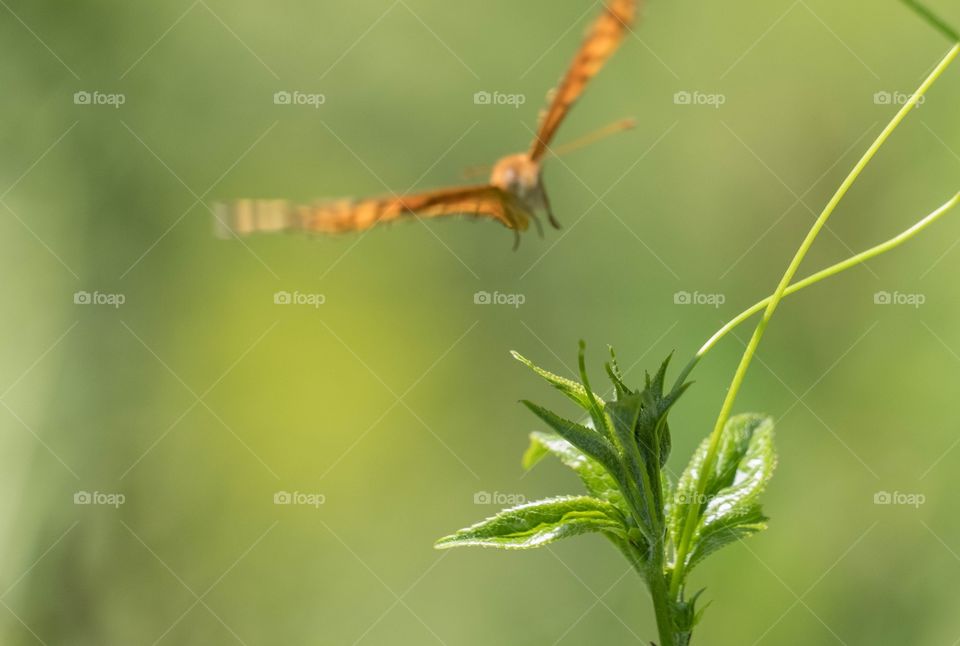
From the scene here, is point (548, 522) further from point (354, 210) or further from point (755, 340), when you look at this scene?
point (354, 210)

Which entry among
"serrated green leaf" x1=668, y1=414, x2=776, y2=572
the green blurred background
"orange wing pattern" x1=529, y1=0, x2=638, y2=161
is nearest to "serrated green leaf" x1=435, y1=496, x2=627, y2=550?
"serrated green leaf" x1=668, y1=414, x2=776, y2=572

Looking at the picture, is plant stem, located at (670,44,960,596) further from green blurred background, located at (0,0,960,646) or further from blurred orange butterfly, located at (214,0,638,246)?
green blurred background, located at (0,0,960,646)

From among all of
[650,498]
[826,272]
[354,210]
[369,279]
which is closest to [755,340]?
[826,272]

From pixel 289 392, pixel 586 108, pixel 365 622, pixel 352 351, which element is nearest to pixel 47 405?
pixel 289 392

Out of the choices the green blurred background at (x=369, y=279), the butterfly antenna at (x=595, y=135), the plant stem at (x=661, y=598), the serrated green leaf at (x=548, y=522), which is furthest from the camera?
the green blurred background at (x=369, y=279)

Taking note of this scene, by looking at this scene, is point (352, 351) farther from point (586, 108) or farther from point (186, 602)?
point (586, 108)

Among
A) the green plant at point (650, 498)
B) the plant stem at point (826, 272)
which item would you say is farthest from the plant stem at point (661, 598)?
the plant stem at point (826, 272)

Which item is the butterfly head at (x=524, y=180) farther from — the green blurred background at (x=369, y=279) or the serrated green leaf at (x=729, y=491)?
the green blurred background at (x=369, y=279)
